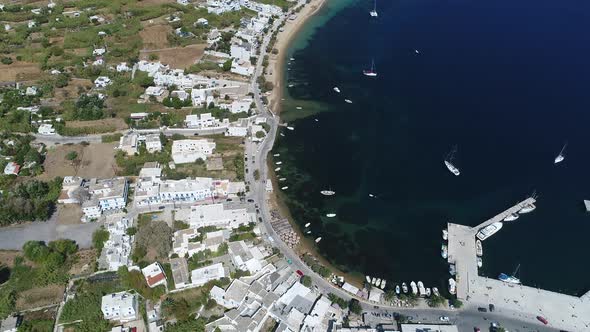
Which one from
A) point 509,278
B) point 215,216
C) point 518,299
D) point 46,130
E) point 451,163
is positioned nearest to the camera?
point 518,299

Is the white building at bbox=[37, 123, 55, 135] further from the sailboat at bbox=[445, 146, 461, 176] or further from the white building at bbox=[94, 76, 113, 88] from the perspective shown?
the sailboat at bbox=[445, 146, 461, 176]

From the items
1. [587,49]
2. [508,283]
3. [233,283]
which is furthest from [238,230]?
[587,49]

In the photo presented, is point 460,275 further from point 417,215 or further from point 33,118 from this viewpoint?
point 33,118

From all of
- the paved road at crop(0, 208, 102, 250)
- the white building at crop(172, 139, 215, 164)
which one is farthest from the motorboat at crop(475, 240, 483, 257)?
the paved road at crop(0, 208, 102, 250)

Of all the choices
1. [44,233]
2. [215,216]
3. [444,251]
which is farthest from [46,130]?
[444,251]

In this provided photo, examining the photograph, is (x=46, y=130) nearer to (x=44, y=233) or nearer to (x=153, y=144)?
(x=153, y=144)

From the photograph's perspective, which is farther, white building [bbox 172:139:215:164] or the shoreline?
white building [bbox 172:139:215:164]

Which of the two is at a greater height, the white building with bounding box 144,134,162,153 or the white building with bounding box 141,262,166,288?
the white building with bounding box 144,134,162,153
